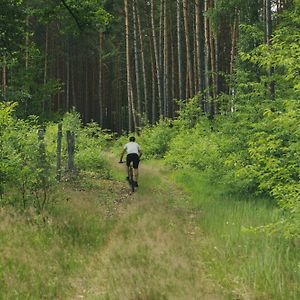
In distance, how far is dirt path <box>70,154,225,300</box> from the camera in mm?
5238

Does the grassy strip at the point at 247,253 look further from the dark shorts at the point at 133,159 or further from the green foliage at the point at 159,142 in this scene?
the green foliage at the point at 159,142

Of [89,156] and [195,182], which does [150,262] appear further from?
[89,156]

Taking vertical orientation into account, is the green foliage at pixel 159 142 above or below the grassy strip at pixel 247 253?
above

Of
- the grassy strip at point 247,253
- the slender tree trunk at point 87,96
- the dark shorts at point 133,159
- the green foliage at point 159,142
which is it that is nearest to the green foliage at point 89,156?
the dark shorts at point 133,159

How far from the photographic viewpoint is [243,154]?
1087cm

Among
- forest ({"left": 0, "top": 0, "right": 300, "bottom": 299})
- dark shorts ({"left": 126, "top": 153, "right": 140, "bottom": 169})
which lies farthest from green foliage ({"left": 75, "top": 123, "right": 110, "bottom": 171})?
dark shorts ({"left": 126, "top": 153, "right": 140, "bottom": 169})

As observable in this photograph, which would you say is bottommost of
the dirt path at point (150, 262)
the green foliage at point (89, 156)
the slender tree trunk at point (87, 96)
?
the dirt path at point (150, 262)

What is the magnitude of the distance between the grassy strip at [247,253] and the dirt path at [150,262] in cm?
28

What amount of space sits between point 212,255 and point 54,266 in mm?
2609

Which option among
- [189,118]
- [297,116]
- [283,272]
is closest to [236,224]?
[283,272]

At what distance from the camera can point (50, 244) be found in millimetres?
7152

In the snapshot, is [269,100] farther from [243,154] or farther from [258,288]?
[258,288]

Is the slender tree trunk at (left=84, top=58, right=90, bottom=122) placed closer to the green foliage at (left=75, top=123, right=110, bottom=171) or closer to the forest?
the forest

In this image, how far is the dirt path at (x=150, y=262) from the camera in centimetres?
524
